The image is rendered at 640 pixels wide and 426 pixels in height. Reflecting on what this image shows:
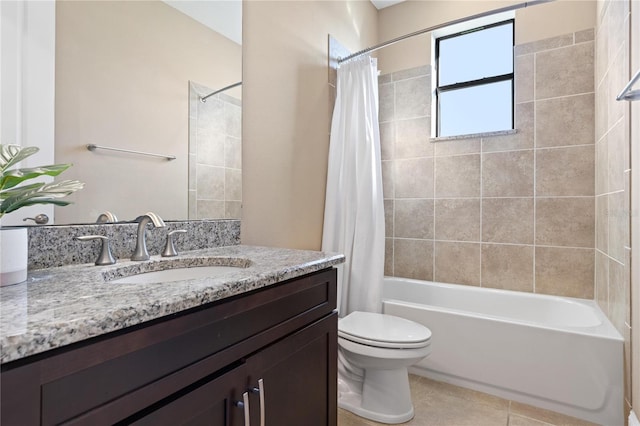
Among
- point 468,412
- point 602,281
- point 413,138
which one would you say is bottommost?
point 468,412

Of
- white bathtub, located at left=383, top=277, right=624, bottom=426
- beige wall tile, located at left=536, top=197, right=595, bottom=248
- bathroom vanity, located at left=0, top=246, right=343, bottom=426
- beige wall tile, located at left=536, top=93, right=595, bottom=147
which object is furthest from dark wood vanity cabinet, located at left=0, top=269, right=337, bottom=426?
beige wall tile, located at left=536, top=93, right=595, bottom=147

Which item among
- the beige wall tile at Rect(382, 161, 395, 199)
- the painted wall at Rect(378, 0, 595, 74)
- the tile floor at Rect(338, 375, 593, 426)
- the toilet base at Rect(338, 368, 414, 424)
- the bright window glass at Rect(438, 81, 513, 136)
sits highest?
the painted wall at Rect(378, 0, 595, 74)

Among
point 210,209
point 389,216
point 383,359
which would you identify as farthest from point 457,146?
point 210,209

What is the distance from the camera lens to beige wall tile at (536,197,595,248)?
2186 mm

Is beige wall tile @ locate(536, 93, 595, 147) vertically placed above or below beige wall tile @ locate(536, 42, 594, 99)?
below

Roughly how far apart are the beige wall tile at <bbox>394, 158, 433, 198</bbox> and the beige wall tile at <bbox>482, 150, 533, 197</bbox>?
16.1 inches

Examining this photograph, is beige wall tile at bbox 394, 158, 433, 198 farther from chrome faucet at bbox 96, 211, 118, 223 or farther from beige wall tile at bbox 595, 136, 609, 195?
chrome faucet at bbox 96, 211, 118, 223

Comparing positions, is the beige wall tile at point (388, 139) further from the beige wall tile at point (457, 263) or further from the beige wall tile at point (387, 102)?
the beige wall tile at point (457, 263)

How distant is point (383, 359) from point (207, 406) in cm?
106

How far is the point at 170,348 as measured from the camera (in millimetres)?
638

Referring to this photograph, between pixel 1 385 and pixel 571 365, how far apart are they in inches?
85.4

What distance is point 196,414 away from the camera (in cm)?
68

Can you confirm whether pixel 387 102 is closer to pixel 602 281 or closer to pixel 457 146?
pixel 457 146

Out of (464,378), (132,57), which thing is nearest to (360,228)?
(464,378)
